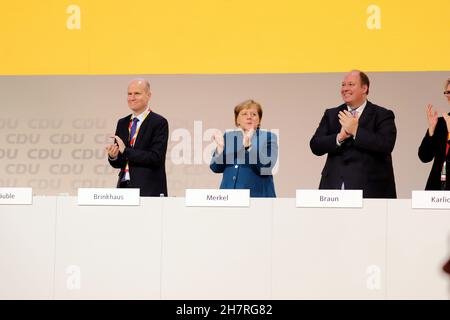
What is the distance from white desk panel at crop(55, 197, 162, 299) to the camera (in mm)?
6355

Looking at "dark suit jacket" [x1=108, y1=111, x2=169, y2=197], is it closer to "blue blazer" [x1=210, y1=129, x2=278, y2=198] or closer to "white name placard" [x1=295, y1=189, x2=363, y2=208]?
"blue blazer" [x1=210, y1=129, x2=278, y2=198]

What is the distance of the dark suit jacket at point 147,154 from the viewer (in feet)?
21.4

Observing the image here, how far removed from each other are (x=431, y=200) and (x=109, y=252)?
227 cm

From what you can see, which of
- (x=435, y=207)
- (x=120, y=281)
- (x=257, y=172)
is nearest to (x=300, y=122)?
(x=257, y=172)

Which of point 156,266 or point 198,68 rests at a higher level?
point 198,68

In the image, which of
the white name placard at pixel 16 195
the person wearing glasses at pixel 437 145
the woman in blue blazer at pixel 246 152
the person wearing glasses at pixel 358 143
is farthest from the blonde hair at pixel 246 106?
the white name placard at pixel 16 195

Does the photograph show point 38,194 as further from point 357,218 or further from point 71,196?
point 357,218

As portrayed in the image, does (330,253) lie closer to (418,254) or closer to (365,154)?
(418,254)

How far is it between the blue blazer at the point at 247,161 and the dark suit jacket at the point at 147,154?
0.39m

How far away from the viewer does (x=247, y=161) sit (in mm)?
6516

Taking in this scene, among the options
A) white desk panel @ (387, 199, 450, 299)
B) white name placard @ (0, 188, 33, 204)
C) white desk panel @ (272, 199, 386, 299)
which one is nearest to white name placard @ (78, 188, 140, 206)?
white name placard @ (0, 188, 33, 204)

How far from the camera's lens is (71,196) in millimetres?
6465

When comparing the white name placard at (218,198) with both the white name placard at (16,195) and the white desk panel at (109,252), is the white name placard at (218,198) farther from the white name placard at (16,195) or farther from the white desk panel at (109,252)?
the white name placard at (16,195)
